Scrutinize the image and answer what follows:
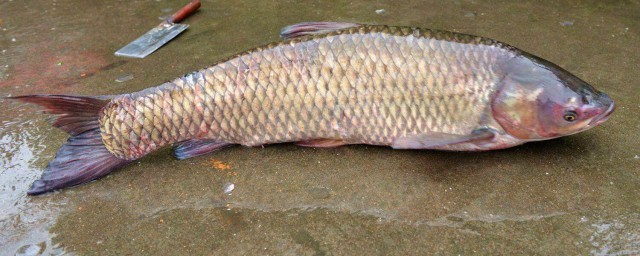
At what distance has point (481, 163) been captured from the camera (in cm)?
217

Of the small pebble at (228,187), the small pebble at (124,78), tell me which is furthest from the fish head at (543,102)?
the small pebble at (124,78)

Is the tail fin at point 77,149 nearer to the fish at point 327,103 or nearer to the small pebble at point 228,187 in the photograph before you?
the fish at point 327,103

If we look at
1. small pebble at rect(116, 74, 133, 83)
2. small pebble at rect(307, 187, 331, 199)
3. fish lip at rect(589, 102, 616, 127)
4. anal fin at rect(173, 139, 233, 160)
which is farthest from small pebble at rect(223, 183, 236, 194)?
fish lip at rect(589, 102, 616, 127)

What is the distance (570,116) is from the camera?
1.97m

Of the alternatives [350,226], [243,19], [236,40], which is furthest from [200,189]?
[243,19]

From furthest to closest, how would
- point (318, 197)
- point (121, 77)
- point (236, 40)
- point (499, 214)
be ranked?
1. point (236, 40)
2. point (121, 77)
3. point (318, 197)
4. point (499, 214)

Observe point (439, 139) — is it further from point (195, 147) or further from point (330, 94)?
point (195, 147)

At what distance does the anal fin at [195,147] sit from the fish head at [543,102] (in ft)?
3.99

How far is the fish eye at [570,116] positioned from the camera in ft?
6.46

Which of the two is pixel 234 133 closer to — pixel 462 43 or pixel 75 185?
pixel 75 185

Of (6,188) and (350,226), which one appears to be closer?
(350,226)

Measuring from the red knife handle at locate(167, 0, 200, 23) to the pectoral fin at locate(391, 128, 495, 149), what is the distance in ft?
7.81

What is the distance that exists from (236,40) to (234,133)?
147 cm

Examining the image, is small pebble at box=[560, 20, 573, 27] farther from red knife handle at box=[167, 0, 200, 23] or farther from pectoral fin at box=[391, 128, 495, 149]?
red knife handle at box=[167, 0, 200, 23]
